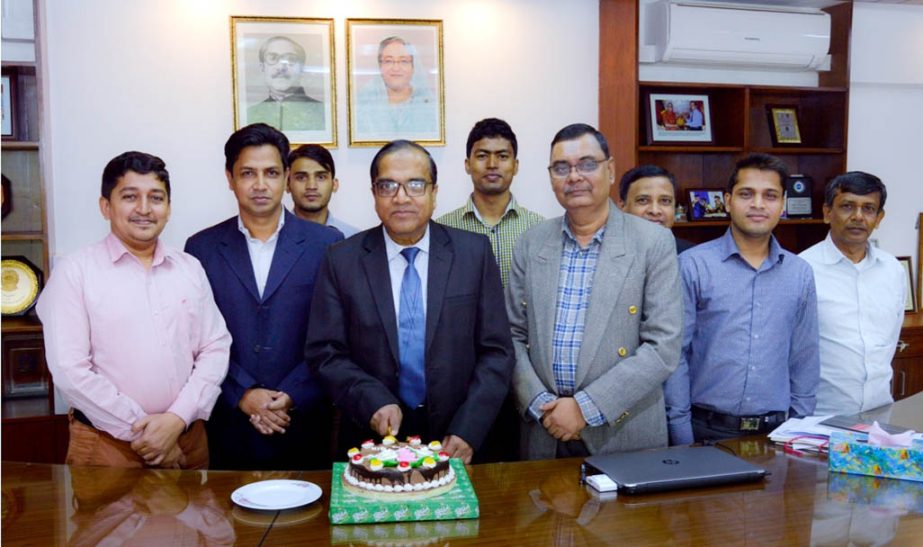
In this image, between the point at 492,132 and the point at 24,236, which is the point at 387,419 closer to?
the point at 492,132

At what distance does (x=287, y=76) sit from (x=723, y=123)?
2.64 metres

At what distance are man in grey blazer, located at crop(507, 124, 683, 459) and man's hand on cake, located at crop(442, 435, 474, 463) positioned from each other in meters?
0.25

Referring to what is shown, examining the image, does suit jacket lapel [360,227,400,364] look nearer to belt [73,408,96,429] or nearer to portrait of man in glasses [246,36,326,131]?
belt [73,408,96,429]

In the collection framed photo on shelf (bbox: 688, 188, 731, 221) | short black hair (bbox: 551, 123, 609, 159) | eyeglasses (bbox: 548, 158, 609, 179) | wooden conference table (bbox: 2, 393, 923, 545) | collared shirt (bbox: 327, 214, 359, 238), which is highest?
short black hair (bbox: 551, 123, 609, 159)

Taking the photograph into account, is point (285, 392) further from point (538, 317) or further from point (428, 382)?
point (538, 317)

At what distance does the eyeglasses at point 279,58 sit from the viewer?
425 centimetres

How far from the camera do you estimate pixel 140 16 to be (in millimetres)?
4137

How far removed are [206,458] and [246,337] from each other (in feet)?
1.35

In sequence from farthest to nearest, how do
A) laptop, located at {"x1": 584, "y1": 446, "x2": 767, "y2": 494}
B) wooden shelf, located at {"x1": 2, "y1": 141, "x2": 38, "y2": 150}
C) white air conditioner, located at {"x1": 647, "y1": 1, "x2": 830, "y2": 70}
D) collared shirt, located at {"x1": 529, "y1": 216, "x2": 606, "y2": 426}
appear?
1. white air conditioner, located at {"x1": 647, "y1": 1, "x2": 830, "y2": 70}
2. wooden shelf, located at {"x1": 2, "y1": 141, "x2": 38, "y2": 150}
3. collared shirt, located at {"x1": 529, "y1": 216, "x2": 606, "y2": 426}
4. laptop, located at {"x1": 584, "y1": 446, "x2": 767, "y2": 494}

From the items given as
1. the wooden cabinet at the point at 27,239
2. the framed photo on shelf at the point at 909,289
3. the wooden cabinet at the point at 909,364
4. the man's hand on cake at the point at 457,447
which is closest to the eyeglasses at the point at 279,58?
the wooden cabinet at the point at 27,239

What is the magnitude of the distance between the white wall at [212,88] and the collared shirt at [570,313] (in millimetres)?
2124

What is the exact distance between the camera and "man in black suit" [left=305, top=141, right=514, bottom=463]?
2.37 meters

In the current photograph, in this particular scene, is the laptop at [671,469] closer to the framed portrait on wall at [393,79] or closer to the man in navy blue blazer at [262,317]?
the man in navy blue blazer at [262,317]

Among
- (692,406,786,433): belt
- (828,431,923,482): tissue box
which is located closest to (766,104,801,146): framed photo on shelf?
(692,406,786,433): belt
